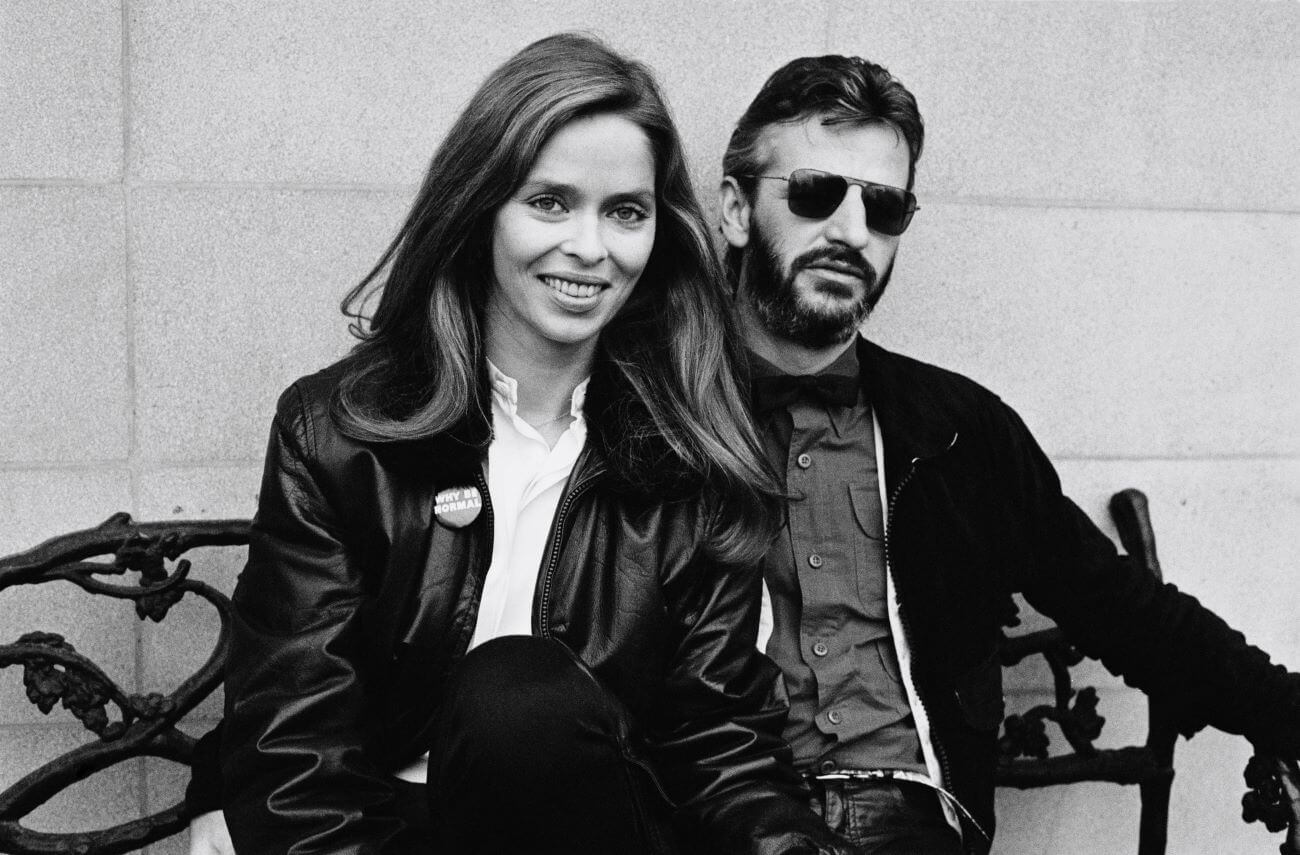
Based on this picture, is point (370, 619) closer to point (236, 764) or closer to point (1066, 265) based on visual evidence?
point (236, 764)

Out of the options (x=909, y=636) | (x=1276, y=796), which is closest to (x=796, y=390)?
(x=909, y=636)

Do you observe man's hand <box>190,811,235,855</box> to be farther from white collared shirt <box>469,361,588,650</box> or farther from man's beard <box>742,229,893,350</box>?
man's beard <box>742,229,893,350</box>

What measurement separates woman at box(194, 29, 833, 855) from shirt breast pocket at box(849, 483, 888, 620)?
312mm

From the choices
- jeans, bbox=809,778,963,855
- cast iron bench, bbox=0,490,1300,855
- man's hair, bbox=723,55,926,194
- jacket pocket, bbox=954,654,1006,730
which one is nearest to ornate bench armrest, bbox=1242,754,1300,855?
cast iron bench, bbox=0,490,1300,855

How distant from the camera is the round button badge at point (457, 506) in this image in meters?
2.47

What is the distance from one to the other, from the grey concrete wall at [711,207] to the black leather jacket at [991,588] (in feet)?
1.77

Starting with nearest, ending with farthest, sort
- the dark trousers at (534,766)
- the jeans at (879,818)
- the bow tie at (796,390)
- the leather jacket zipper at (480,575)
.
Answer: the dark trousers at (534,766) < the leather jacket zipper at (480,575) < the jeans at (879,818) < the bow tie at (796,390)

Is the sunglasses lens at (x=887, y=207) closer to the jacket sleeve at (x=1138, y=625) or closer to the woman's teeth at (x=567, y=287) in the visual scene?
the jacket sleeve at (x=1138, y=625)

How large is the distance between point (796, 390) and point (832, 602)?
18.4 inches

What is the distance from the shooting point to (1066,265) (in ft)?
11.7

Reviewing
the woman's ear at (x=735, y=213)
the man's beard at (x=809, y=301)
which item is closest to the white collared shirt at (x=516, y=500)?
the man's beard at (x=809, y=301)

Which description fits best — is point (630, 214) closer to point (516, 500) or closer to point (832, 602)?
point (516, 500)

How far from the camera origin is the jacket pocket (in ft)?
9.48

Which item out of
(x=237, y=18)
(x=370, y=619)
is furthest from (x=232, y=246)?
(x=370, y=619)
